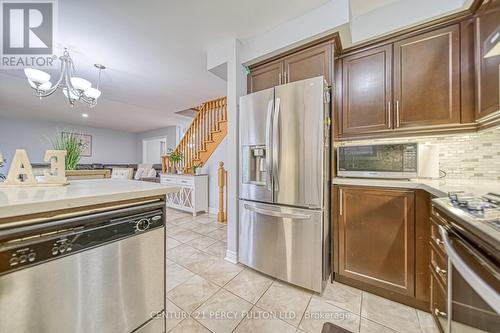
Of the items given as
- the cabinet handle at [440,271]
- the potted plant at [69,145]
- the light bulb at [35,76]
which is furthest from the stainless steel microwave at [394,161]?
the light bulb at [35,76]

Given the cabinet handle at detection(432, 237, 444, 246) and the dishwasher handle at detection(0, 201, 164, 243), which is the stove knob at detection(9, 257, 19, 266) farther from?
the cabinet handle at detection(432, 237, 444, 246)

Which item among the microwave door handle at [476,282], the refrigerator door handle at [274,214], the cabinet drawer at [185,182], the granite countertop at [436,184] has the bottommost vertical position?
the refrigerator door handle at [274,214]

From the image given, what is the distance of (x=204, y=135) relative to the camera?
431 centimetres

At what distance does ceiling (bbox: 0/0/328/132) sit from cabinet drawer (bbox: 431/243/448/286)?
2.06 meters

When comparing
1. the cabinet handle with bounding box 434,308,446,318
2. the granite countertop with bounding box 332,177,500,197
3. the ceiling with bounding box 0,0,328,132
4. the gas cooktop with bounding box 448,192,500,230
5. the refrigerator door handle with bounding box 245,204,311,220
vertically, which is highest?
the ceiling with bounding box 0,0,328,132

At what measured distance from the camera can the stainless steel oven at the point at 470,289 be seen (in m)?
0.60

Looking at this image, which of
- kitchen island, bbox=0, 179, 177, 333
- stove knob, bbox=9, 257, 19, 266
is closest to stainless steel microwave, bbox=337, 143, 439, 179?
kitchen island, bbox=0, 179, 177, 333

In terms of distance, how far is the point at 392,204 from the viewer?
145 cm

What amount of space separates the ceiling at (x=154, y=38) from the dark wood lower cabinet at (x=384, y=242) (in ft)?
5.68

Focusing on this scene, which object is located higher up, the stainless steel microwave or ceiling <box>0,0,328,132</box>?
ceiling <box>0,0,328,132</box>

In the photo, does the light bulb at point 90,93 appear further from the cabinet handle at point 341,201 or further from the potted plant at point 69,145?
the cabinet handle at point 341,201

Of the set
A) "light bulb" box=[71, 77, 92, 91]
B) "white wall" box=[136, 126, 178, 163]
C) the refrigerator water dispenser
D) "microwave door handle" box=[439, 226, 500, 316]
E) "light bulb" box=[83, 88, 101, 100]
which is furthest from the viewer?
"white wall" box=[136, 126, 178, 163]

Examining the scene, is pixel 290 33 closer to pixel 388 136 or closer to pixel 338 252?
pixel 388 136

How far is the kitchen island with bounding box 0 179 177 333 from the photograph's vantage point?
613 millimetres
